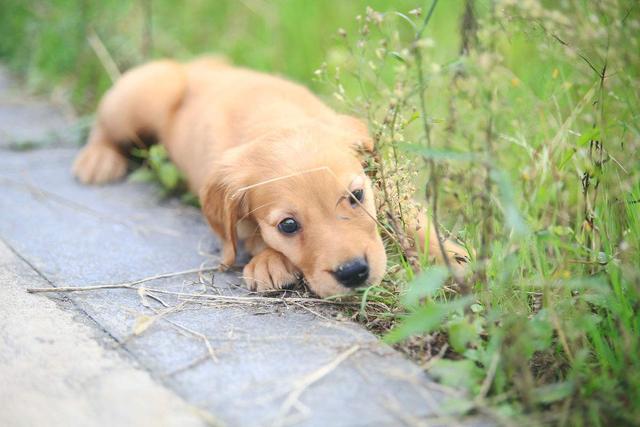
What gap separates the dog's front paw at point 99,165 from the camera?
4.09 m

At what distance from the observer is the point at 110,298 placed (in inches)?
102

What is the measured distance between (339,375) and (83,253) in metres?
1.53

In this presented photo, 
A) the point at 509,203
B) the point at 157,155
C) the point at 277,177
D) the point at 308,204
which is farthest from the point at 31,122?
the point at 509,203

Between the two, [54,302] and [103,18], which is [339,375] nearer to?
[54,302]

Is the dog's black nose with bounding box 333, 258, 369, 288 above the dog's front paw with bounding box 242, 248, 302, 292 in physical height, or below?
above

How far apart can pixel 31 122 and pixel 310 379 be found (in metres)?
3.83

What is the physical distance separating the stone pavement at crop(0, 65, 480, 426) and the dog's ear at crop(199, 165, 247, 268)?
12 centimetres

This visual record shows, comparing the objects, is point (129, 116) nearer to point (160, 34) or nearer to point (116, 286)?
point (160, 34)

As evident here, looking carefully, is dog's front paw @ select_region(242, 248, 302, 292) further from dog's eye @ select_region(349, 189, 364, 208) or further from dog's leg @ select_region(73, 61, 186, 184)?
dog's leg @ select_region(73, 61, 186, 184)

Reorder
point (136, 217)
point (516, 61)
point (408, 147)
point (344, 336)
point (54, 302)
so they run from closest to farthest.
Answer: point (408, 147)
point (344, 336)
point (54, 302)
point (136, 217)
point (516, 61)

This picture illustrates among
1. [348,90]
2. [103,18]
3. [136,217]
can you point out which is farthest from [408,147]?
[103,18]

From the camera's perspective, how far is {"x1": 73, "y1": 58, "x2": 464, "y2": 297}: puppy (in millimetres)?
2578

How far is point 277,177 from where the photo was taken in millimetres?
2783

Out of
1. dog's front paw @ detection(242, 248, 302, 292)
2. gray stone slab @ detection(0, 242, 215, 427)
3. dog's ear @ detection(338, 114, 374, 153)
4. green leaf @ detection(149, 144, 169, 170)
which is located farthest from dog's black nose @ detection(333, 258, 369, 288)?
green leaf @ detection(149, 144, 169, 170)
